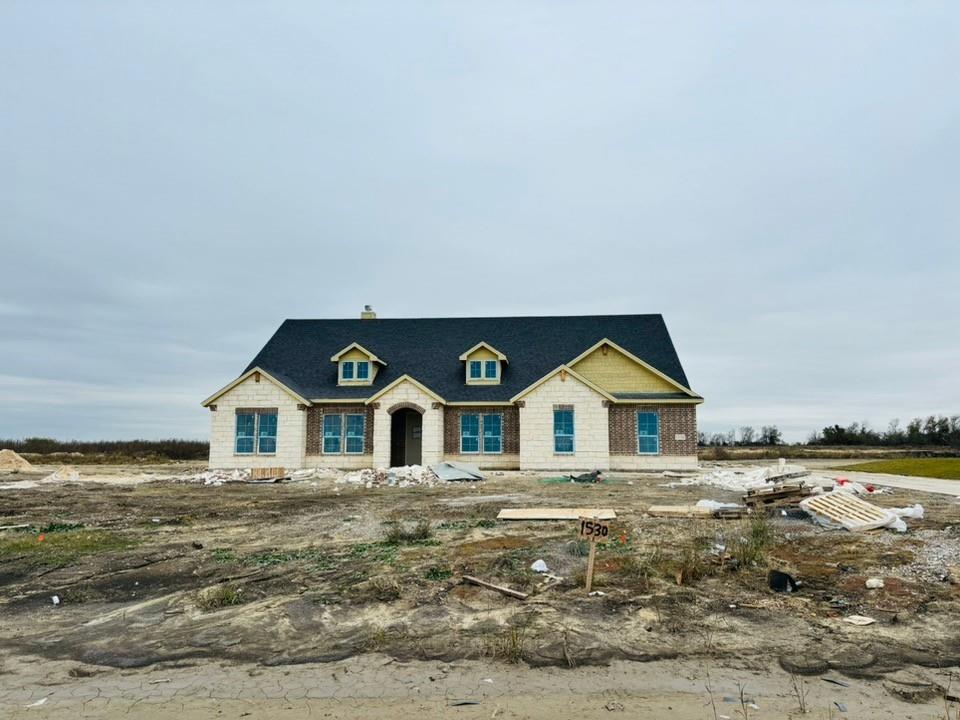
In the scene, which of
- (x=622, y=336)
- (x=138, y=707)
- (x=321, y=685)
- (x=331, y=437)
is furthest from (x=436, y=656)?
(x=622, y=336)

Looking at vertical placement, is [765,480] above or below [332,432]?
below

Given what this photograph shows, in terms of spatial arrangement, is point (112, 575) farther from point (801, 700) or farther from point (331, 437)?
point (331, 437)

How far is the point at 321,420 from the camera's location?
90.3ft

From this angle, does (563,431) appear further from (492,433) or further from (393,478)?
(393,478)

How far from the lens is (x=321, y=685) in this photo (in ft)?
15.6

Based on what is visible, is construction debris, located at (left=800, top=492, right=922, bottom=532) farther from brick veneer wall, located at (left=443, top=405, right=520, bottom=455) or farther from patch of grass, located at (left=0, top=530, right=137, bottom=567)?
brick veneer wall, located at (left=443, top=405, right=520, bottom=455)

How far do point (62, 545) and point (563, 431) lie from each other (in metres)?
19.3

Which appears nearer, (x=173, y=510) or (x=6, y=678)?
(x=6, y=678)

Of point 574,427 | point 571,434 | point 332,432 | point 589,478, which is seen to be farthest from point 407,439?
point 589,478

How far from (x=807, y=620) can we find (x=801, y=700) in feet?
6.56

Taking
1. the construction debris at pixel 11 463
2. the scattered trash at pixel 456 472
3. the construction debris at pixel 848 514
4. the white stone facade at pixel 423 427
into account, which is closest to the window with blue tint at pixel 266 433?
the white stone facade at pixel 423 427

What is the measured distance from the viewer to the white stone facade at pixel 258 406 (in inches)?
1043

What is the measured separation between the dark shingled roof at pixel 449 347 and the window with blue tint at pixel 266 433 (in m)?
1.84

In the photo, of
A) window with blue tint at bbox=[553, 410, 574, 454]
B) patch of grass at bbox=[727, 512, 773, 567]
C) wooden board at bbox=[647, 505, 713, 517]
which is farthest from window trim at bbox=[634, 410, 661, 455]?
patch of grass at bbox=[727, 512, 773, 567]
